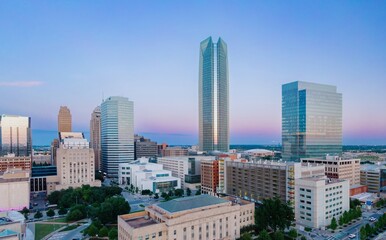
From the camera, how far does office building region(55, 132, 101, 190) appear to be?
121250 mm

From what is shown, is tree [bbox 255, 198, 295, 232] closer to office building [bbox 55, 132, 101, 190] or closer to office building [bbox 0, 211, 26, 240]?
office building [bbox 0, 211, 26, 240]

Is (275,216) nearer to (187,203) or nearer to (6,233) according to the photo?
(187,203)

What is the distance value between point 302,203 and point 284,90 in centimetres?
10285

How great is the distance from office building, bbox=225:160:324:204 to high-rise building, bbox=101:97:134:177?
98.8 metres

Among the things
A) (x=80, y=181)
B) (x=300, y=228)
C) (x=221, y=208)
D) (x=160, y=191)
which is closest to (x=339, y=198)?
(x=300, y=228)

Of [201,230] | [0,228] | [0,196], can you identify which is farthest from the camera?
[0,196]

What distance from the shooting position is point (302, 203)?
3019 inches

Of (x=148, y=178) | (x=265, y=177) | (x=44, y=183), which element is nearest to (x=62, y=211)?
(x=44, y=183)

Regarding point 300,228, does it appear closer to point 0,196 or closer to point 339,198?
point 339,198

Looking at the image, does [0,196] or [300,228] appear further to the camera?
[0,196]

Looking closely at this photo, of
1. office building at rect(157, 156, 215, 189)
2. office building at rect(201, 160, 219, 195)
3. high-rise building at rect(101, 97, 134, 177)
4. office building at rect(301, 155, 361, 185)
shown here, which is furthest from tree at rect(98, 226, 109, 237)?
high-rise building at rect(101, 97, 134, 177)

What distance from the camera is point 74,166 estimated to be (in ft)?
407

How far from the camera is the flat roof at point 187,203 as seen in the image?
58466 millimetres

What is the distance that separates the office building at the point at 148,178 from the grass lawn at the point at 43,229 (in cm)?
5357
